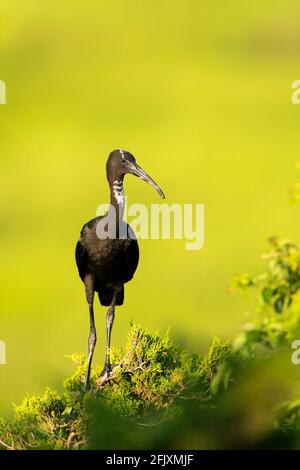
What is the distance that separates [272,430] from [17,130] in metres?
16.2

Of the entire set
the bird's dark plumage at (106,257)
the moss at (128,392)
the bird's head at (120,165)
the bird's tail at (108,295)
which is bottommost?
the moss at (128,392)

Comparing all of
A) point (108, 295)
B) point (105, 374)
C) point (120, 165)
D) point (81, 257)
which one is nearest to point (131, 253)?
point (81, 257)

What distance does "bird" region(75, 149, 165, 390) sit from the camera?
7.40m

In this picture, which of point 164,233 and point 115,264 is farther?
point 164,233

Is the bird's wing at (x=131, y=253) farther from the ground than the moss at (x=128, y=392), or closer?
farther from the ground

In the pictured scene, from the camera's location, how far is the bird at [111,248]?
24.3 feet

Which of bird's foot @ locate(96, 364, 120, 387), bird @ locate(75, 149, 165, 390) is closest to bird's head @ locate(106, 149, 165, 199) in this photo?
bird @ locate(75, 149, 165, 390)

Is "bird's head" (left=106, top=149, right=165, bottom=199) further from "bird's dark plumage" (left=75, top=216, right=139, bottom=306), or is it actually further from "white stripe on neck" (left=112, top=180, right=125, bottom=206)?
"bird's dark plumage" (left=75, top=216, right=139, bottom=306)

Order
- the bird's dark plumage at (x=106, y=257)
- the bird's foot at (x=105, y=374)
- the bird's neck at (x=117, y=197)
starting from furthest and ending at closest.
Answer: the bird's neck at (x=117, y=197)
the bird's dark plumage at (x=106, y=257)
the bird's foot at (x=105, y=374)

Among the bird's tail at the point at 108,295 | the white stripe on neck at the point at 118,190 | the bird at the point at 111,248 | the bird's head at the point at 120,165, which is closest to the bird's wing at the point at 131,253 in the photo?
the bird at the point at 111,248

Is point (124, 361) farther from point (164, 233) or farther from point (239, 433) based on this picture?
point (164, 233)

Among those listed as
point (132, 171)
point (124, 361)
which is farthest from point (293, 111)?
point (124, 361)

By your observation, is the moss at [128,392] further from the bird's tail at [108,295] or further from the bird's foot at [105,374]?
the bird's tail at [108,295]

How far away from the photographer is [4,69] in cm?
1945
